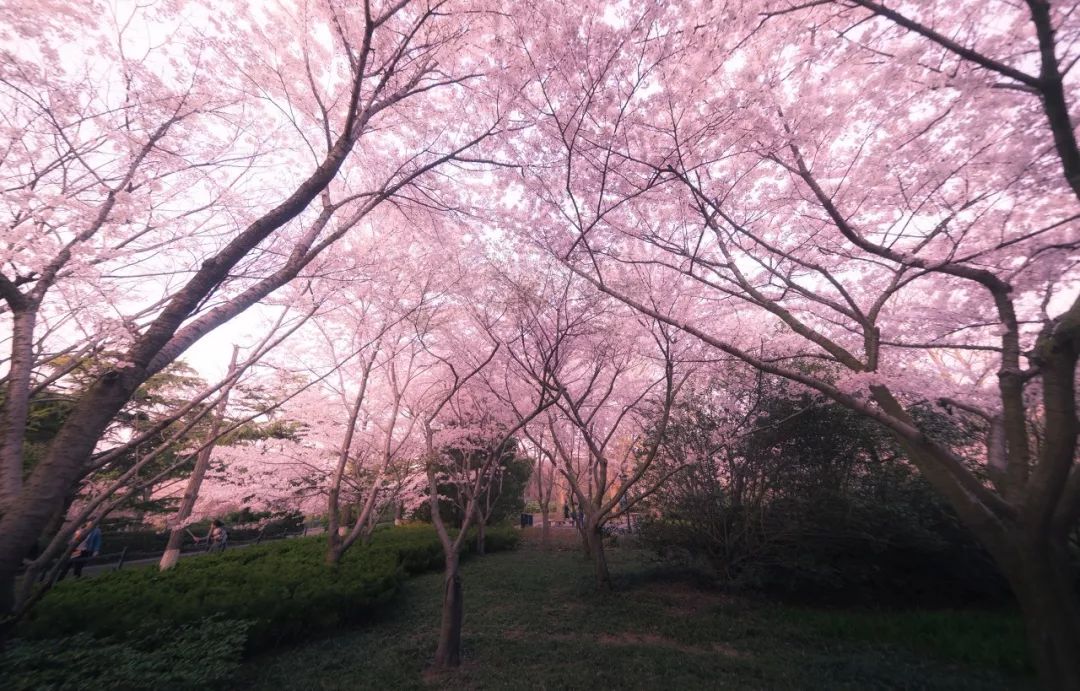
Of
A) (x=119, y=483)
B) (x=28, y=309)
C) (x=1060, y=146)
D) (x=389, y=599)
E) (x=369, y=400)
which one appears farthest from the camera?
(x=369, y=400)

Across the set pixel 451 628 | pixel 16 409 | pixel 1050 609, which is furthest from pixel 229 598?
pixel 1050 609

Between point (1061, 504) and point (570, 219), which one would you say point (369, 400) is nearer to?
point (570, 219)

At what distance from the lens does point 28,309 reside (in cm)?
230

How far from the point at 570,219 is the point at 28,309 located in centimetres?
534

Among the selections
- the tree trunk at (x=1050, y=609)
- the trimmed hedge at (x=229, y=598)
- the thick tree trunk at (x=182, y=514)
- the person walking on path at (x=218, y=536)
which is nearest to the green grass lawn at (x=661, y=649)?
the trimmed hedge at (x=229, y=598)

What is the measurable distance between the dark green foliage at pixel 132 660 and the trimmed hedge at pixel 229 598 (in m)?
0.29

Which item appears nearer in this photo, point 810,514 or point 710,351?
point 810,514

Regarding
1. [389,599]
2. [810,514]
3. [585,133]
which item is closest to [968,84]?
[585,133]

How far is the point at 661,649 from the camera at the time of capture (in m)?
6.00

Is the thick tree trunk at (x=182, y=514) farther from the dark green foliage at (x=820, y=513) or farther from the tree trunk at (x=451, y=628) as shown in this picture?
the dark green foliage at (x=820, y=513)

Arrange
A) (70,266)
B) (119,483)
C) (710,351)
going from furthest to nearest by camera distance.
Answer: (710,351) < (70,266) < (119,483)

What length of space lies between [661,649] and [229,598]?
6104 mm

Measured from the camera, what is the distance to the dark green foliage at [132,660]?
11.2 feet

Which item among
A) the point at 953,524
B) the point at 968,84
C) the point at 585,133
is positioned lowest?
the point at 953,524
